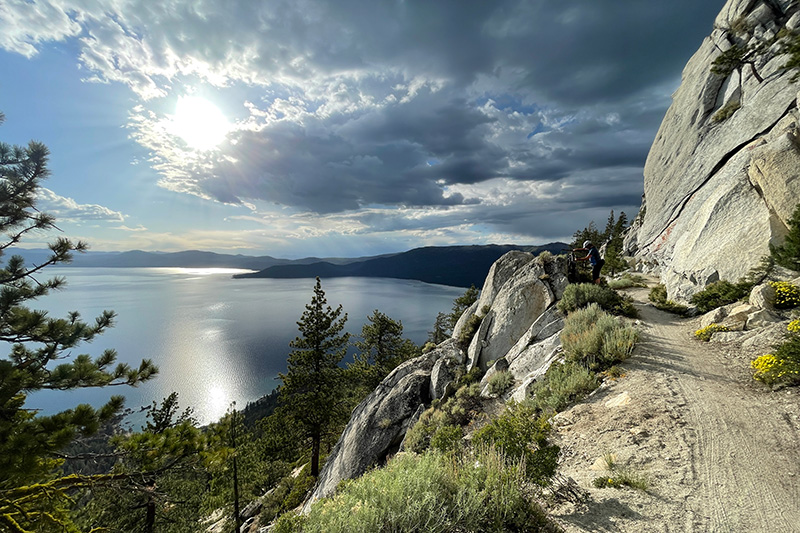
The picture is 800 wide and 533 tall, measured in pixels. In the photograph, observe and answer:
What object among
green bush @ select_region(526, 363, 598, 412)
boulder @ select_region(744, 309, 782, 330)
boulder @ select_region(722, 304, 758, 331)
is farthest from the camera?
boulder @ select_region(722, 304, 758, 331)

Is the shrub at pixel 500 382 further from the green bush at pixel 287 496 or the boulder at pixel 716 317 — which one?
the green bush at pixel 287 496

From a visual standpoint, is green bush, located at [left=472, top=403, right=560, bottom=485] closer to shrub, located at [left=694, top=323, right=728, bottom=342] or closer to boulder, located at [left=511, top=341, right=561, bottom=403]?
boulder, located at [left=511, top=341, right=561, bottom=403]

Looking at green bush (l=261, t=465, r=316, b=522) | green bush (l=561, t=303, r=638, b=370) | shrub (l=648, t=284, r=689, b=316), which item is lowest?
green bush (l=261, t=465, r=316, b=522)

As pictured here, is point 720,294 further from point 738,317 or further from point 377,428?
point 377,428

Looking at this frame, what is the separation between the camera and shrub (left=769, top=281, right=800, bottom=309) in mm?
8289

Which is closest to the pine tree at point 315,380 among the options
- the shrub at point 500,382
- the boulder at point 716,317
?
the shrub at point 500,382

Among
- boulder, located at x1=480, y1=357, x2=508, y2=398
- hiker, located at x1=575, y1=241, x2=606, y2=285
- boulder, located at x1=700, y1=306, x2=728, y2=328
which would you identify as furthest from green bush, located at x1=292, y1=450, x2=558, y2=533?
hiker, located at x1=575, y1=241, x2=606, y2=285

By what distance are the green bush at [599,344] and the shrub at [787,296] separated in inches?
147

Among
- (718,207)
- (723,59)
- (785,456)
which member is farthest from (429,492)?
(723,59)

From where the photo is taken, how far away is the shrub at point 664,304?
11.8m

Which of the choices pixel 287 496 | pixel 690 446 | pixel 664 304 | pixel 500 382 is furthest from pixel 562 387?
pixel 287 496

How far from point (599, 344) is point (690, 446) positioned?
404 centimetres

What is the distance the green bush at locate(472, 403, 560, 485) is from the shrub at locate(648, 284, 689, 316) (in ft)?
34.4

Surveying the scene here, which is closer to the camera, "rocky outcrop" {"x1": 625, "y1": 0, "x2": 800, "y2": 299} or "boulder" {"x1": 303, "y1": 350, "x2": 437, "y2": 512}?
"rocky outcrop" {"x1": 625, "y1": 0, "x2": 800, "y2": 299}
